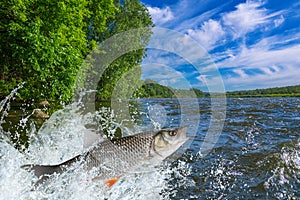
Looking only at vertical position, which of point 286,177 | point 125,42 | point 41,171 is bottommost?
point 286,177

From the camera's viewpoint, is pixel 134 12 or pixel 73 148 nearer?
pixel 73 148

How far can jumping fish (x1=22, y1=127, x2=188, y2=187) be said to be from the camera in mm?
3369

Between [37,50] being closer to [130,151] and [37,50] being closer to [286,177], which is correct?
[130,151]

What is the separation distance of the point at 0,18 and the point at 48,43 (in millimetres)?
2982

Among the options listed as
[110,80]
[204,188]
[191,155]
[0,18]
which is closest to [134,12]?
[110,80]

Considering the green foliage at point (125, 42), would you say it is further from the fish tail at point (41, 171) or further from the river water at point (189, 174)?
the fish tail at point (41, 171)

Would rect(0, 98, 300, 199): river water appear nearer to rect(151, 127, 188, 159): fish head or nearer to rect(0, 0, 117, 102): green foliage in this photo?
rect(151, 127, 188, 159): fish head

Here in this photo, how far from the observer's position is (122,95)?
30391mm

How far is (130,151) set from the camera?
341 centimetres

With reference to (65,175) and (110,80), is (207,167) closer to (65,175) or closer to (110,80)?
(65,175)

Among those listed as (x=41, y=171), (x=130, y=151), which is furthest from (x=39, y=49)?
(x=130, y=151)

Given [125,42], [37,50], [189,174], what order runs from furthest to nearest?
[125,42], [37,50], [189,174]

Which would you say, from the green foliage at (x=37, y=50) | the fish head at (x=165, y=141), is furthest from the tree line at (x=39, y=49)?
the fish head at (x=165, y=141)

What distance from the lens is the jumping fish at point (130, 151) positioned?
3369 millimetres
